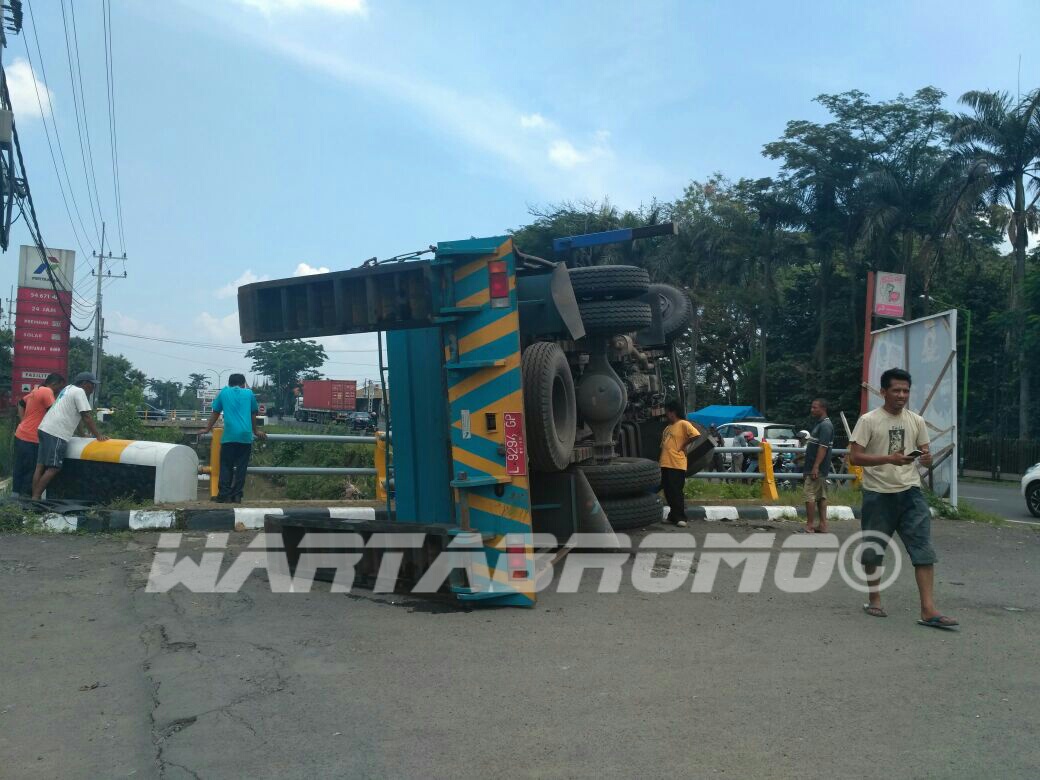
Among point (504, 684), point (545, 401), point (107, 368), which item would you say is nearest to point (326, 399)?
point (107, 368)

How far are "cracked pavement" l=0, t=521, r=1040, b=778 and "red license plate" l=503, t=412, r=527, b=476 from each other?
3.06ft

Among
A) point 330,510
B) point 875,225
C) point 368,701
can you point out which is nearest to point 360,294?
point 368,701

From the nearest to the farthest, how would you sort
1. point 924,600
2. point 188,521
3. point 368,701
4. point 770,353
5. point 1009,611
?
point 368,701 → point 924,600 → point 1009,611 → point 188,521 → point 770,353

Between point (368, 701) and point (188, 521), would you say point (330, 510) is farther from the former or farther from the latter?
point (368, 701)

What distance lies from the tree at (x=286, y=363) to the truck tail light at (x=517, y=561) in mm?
82815

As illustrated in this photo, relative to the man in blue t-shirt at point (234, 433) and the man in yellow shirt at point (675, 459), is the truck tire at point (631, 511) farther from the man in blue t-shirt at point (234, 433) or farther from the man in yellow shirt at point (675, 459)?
the man in blue t-shirt at point (234, 433)

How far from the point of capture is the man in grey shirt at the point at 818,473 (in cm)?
983

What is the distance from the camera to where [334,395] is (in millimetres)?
71062

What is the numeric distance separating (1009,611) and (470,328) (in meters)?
4.17

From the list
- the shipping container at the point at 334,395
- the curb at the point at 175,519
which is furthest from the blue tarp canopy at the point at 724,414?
the shipping container at the point at 334,395

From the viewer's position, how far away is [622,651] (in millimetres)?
4941

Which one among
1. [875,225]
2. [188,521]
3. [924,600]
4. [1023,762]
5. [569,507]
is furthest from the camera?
[875,225]

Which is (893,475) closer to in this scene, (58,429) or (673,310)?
(673,310)

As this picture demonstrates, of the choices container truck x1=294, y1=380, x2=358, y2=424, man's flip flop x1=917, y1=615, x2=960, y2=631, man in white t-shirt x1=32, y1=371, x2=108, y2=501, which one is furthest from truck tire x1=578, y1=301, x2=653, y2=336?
container truck x1=294, y1=380, x2=358, y2=424
